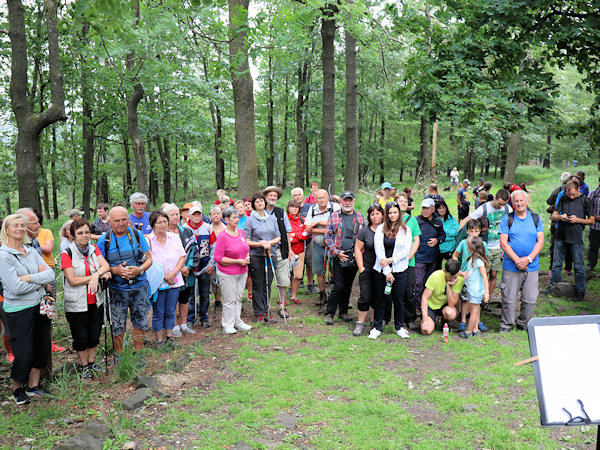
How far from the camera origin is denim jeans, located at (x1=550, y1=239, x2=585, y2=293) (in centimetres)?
802

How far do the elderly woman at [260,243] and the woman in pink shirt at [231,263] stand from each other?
0.86 ft

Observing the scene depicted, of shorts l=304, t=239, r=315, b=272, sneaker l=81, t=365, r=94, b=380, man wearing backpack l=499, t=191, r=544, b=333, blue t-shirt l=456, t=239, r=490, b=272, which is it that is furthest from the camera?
shorts l=304, t=239, r=315, b=272

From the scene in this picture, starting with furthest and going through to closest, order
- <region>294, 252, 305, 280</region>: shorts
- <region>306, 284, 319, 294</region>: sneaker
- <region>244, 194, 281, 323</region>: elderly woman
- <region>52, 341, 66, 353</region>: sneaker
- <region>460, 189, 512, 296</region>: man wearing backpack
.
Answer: <region>306, 284, 319, 294</region>: sneaker
<region>294, 252, 305, 280</region>: shorts
<region>460, 189, 512, 296</region>: man wearing backpack
<region>244, 194, 281, 323</region>: elderly woman
<region>52, 341, 66, 353</region>: sneaker

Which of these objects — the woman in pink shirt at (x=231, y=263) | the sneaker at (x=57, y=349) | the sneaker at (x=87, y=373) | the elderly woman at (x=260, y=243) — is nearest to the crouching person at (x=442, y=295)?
the elderly woman at (x=260, y=243)

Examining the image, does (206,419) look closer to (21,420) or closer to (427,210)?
(21,420)

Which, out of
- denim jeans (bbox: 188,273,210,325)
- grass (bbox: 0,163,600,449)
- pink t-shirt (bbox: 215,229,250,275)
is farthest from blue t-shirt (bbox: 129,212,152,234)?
grass (bbox: 0,163,600,449)

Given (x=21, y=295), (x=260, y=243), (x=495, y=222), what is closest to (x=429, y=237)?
(x=495, y=222)

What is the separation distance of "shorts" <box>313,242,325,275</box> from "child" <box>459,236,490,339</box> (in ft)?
8.79

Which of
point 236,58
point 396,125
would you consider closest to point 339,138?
point 396,125

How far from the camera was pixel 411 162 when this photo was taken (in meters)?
35.8

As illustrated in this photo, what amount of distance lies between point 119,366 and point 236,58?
5.10 meters

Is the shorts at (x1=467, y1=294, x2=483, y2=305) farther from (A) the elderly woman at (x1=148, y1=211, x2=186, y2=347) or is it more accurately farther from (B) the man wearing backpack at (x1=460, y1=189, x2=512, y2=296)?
(A) the elderly woman at (x1=148, y1=211, x2=186, y2=347)

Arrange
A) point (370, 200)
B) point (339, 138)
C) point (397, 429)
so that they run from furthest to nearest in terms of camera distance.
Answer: point (339, 138) < point (370, 200) < point (397, 429)

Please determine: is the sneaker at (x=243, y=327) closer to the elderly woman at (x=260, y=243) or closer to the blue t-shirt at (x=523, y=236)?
the elderly woman at (x=260, y=243)
